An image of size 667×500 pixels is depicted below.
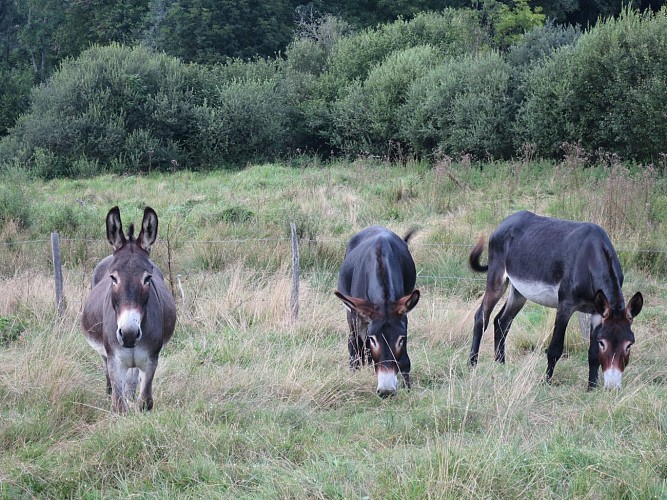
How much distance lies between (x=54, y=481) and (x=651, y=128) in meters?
16.8

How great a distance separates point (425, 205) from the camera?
14.7 metres

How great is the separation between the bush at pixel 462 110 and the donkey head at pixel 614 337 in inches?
557

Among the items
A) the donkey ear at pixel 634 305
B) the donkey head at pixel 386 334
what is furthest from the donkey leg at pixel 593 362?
the donkey head at pixel 386 334

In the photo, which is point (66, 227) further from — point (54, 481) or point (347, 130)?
point (347, 130)

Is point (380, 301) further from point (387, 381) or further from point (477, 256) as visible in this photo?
point (477, 256)

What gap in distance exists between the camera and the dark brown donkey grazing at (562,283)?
6277 millimetres

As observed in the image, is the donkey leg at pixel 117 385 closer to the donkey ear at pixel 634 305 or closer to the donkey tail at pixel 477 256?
the donkey ear at pixel 634 305

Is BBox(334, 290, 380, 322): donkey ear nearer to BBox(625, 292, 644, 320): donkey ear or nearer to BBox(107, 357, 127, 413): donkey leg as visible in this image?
BBox(107, 357, 127, 413): donkey leg

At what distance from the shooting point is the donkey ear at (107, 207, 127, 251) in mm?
5211

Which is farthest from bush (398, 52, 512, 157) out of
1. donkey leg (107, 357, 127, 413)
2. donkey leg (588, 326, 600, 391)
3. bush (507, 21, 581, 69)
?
donkey leg (107, 357, 127, 413)

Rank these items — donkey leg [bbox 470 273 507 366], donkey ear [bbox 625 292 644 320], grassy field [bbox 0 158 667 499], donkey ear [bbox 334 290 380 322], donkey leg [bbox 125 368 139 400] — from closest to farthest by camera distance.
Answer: grassy field [bbox 0 158 667 499]
donkey leg [bbox 125 368 139 400]
donkey ear [bbox 334 290 380 322]
donkey ear [bbox 625 292 644 320]
donkey leg [bbox 470 273 507 366]

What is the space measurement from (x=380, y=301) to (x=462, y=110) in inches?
629

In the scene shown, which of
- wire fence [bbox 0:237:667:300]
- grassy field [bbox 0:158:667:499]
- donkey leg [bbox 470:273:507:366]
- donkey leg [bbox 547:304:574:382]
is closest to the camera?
grassy field [bbox 0:158:667:499]

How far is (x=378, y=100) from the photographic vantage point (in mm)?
24703
